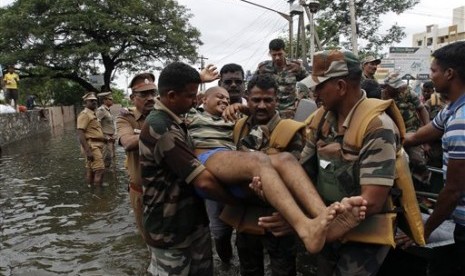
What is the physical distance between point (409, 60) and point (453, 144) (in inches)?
799

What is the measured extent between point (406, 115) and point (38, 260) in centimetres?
472

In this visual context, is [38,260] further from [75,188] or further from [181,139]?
[75,188]

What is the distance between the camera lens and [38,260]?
4.77 m

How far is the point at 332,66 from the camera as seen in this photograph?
222cm

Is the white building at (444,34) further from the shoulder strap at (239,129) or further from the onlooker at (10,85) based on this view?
the shoulder strap at (239,129)

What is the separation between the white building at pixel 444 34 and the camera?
135 feet

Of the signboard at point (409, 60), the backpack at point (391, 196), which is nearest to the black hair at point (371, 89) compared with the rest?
the backpack at point (391, 196)

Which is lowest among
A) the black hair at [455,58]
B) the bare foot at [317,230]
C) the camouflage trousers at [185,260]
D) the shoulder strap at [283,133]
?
the camouflage trousers at [185,260]

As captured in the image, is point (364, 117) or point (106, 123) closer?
point (364, 117)

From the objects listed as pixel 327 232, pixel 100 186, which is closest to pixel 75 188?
pixel 100 186

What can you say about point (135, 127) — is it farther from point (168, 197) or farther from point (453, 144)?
point (453, 144)

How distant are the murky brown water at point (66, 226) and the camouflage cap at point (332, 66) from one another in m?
2.58

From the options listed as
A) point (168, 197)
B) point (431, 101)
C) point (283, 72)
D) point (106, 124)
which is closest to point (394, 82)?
point (283, 72)

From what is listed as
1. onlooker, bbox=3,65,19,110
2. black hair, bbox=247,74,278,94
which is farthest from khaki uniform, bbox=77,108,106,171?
onlooker, bbox=3,65,19,110
